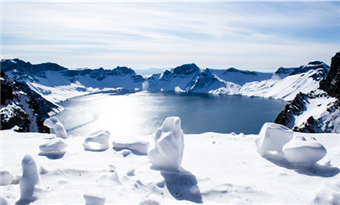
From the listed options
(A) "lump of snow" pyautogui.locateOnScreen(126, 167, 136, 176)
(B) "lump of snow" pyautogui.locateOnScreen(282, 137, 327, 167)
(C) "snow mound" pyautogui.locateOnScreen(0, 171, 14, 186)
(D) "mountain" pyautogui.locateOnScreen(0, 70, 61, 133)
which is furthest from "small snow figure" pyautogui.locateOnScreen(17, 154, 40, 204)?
(D) "mountain" pyautogui.locateOnScreen(0, 70, 61, 133)

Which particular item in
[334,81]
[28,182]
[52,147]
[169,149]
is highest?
[334,81]

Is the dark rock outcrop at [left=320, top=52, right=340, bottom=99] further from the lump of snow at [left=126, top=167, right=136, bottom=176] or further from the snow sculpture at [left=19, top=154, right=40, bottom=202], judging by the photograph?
the snow sculpture at [left=19, top=154, right=40, bottom=202]

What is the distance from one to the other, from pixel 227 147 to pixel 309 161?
5.06 metres

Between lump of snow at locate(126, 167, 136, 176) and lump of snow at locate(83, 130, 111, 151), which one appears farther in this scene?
lump of snow at locate(83, 130, 111, 151)

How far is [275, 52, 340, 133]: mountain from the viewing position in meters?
36.0

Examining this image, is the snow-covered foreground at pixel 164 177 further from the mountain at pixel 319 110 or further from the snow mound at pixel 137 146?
the mountain at pixel 319 110

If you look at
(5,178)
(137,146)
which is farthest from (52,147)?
(137,146)

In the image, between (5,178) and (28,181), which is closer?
(28,181)

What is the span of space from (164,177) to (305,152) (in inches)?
284

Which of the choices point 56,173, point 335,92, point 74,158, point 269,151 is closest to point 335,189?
point 269,151

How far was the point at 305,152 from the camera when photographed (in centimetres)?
1008

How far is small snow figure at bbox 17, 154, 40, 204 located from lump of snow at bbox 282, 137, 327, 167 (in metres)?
11.6

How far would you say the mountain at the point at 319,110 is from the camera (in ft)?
118

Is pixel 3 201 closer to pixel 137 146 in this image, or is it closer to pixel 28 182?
pixel 28 182
